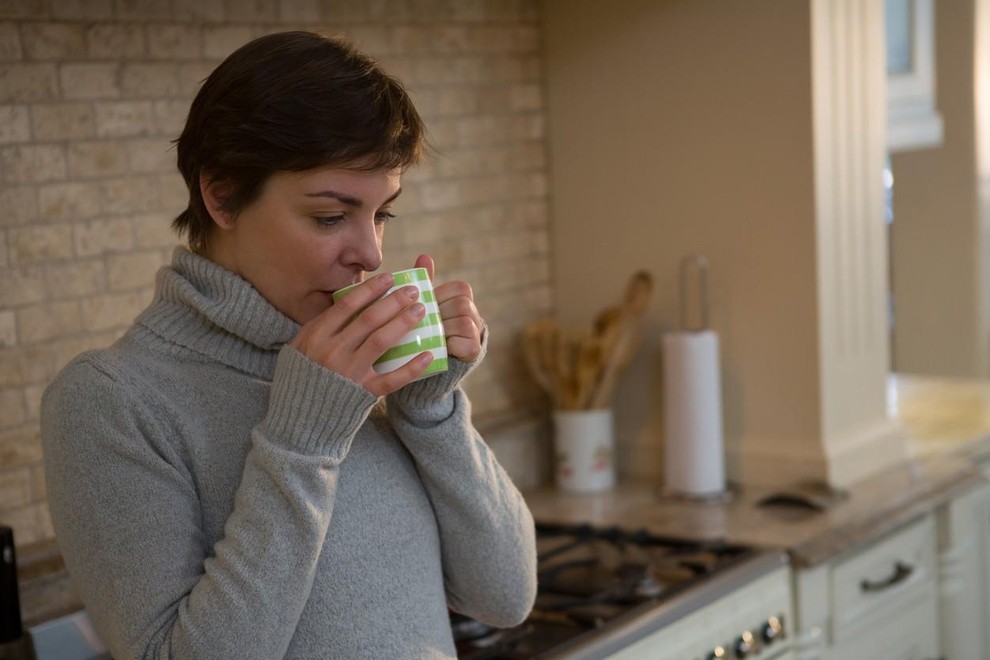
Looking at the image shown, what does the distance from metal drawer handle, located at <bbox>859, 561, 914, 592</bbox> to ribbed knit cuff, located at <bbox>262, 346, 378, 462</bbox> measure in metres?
1.47

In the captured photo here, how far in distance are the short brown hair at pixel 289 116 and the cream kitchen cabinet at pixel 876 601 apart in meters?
1.31

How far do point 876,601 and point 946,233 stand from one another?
154 cm

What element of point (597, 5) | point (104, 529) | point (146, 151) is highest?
point (597, 5)

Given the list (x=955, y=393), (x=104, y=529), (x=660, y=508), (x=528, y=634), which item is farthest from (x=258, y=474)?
(x=955, y=393)

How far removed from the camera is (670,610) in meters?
1.84

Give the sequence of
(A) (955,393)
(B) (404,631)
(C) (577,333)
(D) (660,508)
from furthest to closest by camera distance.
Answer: (A) (955,393) < (C) (577,333) < (D) (660,508) < (B) (404,631)

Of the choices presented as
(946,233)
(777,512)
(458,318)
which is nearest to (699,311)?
(777,512)

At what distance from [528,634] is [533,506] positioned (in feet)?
2.41

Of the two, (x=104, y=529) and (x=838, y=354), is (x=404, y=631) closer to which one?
(x=104, y=529)

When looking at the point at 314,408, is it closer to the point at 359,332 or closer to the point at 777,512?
the point at 359,332

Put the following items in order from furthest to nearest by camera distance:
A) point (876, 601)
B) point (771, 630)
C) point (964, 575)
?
point (964, 575)
point (876, 601)
point (771, 630)

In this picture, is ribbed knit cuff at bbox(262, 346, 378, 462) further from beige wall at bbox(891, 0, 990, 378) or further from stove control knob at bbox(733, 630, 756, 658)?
beige wall at bbox(891, 0, 990, 378)

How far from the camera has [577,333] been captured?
102 inches

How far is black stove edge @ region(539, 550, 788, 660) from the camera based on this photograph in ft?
5.53
